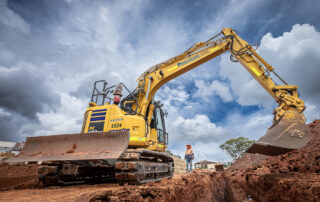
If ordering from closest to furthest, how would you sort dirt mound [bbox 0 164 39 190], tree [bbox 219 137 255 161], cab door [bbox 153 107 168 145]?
1. dirt mound [bbox 0 164 39 190]
2. cab door [bbox 153 107 168 145]
3. tree [bbox 219 137 255 161]

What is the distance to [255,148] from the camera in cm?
400

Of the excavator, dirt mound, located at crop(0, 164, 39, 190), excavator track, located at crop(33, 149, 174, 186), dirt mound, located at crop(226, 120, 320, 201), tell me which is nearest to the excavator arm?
the excavator

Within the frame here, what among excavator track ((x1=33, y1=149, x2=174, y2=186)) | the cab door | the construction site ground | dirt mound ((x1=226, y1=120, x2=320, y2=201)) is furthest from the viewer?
the cab door

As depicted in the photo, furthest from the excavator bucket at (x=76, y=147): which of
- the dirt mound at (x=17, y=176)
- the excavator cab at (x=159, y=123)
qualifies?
the excavator cab at (x=159, y=123)

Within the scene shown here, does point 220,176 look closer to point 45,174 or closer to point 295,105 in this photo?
point 295,105

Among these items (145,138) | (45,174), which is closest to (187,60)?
(145,138)

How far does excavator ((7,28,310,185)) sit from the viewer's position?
11.6ft

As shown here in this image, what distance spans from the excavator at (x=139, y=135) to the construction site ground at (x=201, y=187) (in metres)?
0.49

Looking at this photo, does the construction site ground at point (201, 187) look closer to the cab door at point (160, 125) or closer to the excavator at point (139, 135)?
the excavator at point (139, 135)

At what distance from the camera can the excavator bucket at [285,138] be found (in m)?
3.69

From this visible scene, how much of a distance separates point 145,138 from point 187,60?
368 cm

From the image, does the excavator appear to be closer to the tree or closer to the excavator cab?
the excavator cab

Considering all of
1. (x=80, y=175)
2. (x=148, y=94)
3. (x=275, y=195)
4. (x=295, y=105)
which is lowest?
(x=275, y=195)

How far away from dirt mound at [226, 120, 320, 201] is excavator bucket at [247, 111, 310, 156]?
1.85 feet
